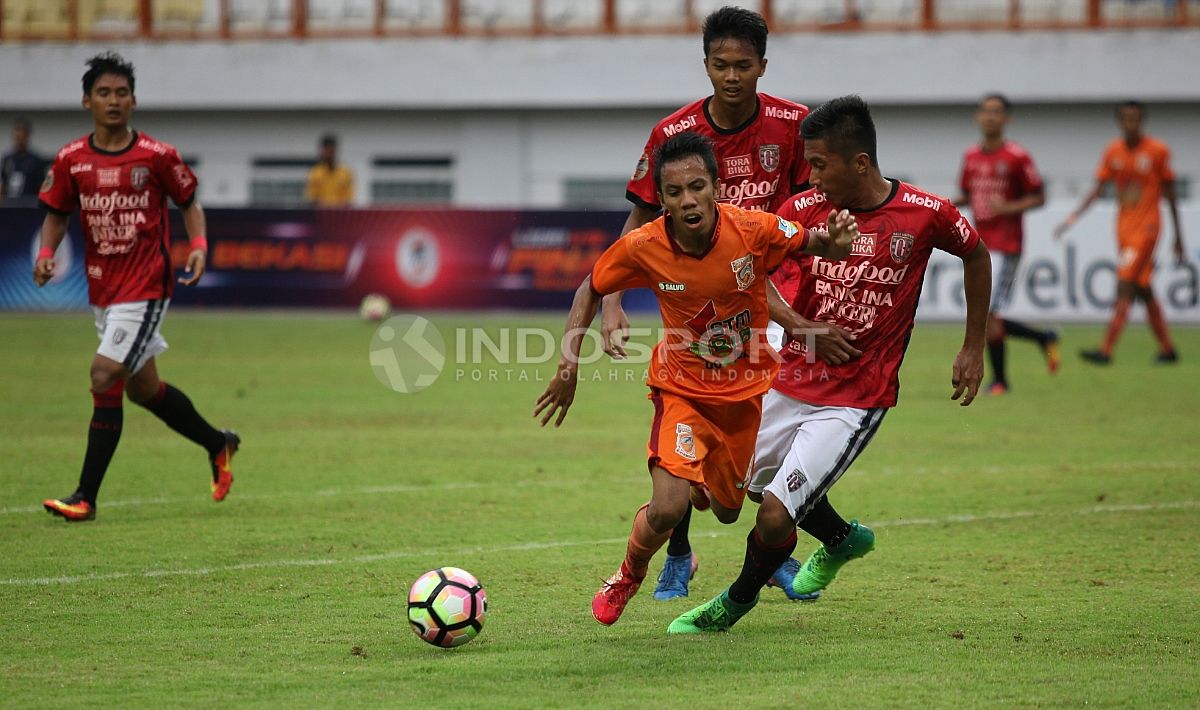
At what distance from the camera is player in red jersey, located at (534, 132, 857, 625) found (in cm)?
584

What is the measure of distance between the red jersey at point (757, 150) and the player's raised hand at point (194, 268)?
10.0ft

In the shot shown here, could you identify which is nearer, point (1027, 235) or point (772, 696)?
point (772, 696)

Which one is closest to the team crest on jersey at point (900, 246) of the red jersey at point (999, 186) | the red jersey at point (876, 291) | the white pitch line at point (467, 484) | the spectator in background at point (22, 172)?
the red jersey at point (876, 291)

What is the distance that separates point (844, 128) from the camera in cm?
600

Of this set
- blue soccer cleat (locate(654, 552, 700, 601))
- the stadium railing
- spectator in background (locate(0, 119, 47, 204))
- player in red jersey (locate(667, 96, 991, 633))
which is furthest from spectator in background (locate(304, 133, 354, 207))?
player in red jersey (locate(667, 96, 991, 633))

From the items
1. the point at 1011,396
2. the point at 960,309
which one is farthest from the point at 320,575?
the point at 960,309

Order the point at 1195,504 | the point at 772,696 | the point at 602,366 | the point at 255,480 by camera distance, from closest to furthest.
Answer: the point at 772,696, the point at 1195,504, the point at 255,480, the point at 602,366

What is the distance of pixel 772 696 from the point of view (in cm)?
501

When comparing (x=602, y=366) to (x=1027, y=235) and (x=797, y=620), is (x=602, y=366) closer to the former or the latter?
(x=1027, y=235)

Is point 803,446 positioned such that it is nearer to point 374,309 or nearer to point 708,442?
point 708,442

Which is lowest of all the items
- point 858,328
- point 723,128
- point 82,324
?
point 82,324

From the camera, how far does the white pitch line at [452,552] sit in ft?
22.5

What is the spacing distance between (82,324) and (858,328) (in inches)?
679

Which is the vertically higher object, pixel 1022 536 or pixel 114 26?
pixel 114 26
